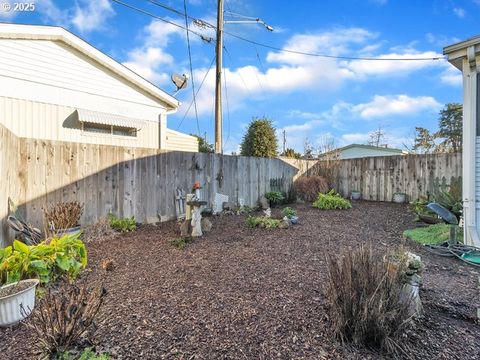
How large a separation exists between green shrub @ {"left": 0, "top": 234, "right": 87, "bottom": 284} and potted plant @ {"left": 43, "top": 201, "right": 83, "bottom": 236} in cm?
104

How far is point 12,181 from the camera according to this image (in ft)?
11.7

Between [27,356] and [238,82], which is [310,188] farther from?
[27,356]

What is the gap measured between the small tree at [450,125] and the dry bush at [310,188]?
27.2ft

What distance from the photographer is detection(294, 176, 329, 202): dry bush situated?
930 centimetres

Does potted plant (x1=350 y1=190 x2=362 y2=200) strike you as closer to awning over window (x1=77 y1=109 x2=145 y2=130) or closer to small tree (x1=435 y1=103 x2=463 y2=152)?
small tree (x1=435 y1=103 x2=463 y2=152)

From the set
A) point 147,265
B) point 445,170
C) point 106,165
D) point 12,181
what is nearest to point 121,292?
point 147,265

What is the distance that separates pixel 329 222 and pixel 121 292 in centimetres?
460

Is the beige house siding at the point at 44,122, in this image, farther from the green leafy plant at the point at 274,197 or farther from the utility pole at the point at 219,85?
the green leafy plant at the point at 274,197

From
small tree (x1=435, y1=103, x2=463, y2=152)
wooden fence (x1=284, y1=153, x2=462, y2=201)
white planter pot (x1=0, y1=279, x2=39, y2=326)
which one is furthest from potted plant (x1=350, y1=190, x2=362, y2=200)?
white planter pot (x1=0, y1=279, x2=39, y2=326)

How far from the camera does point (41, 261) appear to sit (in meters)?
2.42

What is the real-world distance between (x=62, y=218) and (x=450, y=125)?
18983mm

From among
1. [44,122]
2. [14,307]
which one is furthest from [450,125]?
[14,307]

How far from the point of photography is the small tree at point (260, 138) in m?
11.7

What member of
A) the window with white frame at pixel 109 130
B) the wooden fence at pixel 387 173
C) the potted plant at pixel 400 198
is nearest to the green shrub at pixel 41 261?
the window with white frame at pixel 109 130
